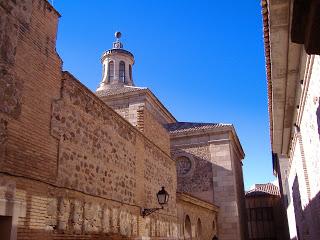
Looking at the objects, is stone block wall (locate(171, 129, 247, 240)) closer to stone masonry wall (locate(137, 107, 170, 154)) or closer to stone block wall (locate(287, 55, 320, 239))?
stone masonry wall (locate(137, 107, 170, 154))

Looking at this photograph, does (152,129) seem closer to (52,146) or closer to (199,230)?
(199,230)

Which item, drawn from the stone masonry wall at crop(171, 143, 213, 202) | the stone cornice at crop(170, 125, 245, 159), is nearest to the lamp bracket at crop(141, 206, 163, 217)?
the stone masonry wall at crop(171, 143, 213, 202)

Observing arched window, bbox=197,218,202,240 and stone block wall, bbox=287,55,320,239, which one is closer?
stone block wall, bbox=287,55,320,239

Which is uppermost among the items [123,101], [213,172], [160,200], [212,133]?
[123,101]

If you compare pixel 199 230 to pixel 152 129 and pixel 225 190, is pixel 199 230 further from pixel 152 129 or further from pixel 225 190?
pixel 225 190

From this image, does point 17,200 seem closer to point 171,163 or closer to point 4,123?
point 4,123

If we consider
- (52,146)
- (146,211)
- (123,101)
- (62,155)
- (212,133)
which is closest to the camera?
(52,146)

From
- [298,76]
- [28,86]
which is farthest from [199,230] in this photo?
[28,86]

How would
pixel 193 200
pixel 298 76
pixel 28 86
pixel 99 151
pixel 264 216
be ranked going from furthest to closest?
pixel 264 216
pixel 193 200
pixel 99 151
pixel 298 76
pixel 28 86

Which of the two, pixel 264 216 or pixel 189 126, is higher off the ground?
pixel 189 126

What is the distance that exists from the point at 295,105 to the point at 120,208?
4.75 meters

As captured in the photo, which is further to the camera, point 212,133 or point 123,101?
point 212,133

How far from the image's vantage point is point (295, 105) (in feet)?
27.9

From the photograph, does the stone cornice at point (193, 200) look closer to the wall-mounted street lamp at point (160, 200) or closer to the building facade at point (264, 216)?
the wall-mounted street lamp at point (160, 200)
